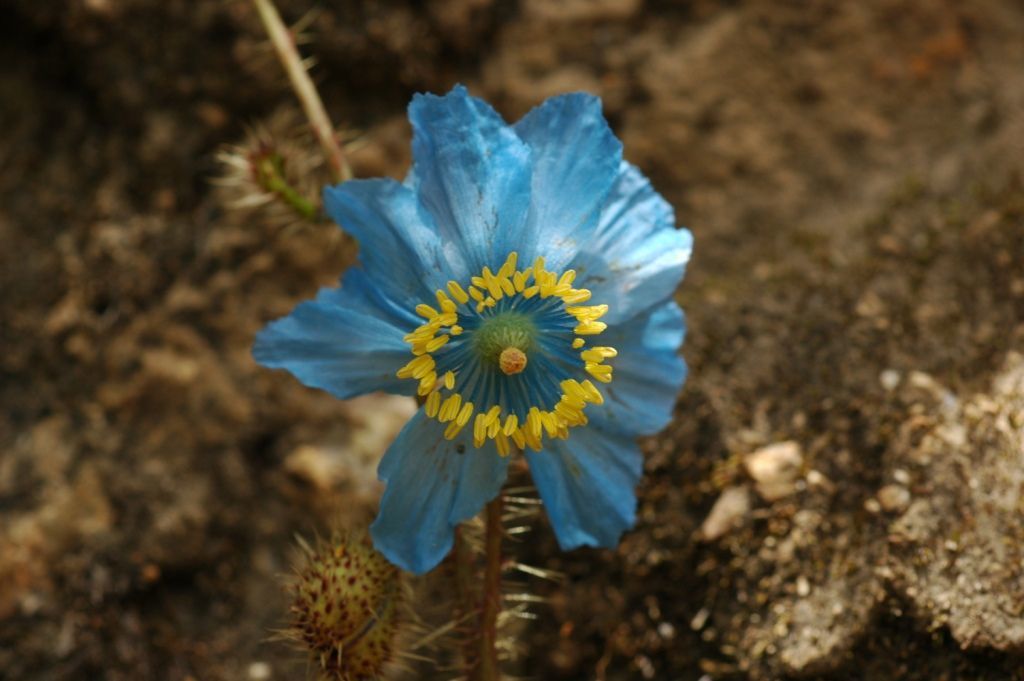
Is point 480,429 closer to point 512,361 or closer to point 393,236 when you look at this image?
point 512,361

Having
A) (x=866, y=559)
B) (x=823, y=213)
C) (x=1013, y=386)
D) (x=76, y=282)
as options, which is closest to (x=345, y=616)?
(x=866, y=559)

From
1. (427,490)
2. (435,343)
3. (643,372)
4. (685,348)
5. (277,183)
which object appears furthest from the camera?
(685,348)

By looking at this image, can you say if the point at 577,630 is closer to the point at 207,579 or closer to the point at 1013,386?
the point at 207,579

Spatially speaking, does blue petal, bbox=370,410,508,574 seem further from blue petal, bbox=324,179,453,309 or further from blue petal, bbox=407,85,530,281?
blue petal, bbox=407,85,530,281

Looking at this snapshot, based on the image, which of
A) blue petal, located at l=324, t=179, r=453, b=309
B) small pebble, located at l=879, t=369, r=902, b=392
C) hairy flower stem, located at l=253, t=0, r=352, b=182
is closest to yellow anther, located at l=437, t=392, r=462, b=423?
blue petal, located at l=324, t=179, r=453, b=309

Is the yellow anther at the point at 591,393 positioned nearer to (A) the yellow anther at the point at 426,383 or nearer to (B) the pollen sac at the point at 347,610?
(A) the yellow anther at the point at 426,383

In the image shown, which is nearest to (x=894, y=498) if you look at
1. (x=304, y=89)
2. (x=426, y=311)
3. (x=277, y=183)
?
(x=426, y=311)
